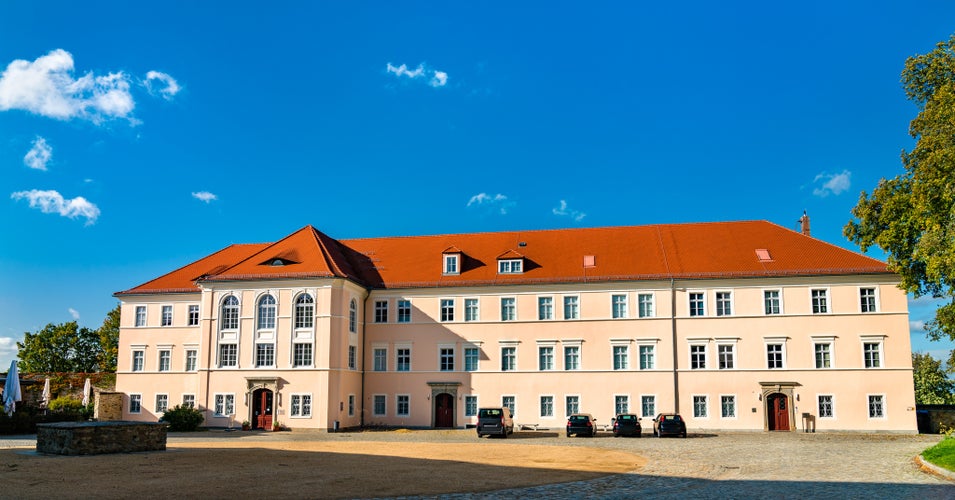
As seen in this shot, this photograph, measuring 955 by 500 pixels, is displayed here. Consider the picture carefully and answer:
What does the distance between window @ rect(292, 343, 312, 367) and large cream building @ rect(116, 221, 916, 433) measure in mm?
137

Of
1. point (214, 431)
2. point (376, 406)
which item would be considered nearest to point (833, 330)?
point (376, 406)

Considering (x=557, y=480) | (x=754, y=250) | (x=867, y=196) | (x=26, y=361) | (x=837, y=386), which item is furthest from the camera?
(x=26, y=361)

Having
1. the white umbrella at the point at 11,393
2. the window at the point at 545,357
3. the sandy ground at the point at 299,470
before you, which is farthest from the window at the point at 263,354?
the window at the point at 545,357

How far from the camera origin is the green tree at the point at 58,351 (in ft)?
225

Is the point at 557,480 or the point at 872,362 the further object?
the point at 872,362

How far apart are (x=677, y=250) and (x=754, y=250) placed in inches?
168

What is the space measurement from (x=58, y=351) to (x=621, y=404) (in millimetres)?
51529

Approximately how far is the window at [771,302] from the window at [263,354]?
27.1 metres

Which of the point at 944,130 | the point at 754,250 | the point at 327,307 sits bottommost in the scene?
the point at 327,307

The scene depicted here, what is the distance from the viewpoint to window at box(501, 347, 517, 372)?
45156 mm

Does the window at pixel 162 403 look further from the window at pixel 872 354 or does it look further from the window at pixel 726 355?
the window at pixel 872 354

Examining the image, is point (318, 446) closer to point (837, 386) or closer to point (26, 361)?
point (837, 386)

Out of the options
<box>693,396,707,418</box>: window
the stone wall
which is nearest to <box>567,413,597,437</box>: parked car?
<box>693,396,707,418</box>: window

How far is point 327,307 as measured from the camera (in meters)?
42.7
